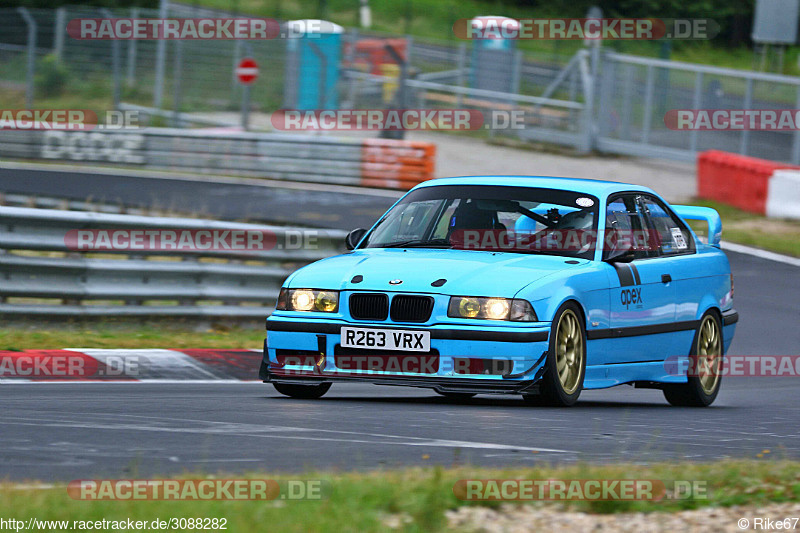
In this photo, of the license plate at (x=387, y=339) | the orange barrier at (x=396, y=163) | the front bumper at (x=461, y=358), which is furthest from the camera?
the orange barrier at (x=396, y=163)

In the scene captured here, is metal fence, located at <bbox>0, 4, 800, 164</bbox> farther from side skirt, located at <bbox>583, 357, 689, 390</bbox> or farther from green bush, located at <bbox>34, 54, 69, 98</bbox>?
side skirt, located at <bbox>583, 357, 689, 390</bbox>

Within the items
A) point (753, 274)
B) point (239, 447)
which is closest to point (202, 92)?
point (753, 274)

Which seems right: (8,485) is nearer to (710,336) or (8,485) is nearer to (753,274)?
(710,336)

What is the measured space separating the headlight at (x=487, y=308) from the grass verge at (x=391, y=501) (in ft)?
6.74

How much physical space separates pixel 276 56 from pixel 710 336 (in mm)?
24575

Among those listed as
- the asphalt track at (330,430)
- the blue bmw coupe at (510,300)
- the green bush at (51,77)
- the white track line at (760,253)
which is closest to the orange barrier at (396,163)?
the white track line at (760,253)

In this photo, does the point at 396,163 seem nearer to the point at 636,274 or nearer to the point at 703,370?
the point at 703,370

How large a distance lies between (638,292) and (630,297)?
14 cm

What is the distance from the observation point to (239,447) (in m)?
5.67

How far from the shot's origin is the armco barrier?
24.1m

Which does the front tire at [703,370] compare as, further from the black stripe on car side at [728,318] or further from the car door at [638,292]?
the car door at [638,292]

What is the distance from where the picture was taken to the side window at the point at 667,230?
915 cm

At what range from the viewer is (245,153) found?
25344mm

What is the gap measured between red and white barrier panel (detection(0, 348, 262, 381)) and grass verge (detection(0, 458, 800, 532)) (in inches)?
184
